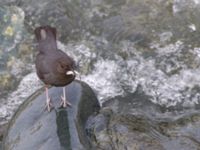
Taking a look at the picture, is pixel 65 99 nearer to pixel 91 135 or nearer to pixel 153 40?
pixel 91 135

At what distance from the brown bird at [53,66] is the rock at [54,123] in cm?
11

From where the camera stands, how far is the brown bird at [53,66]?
487 centimetres

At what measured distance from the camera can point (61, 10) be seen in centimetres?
795

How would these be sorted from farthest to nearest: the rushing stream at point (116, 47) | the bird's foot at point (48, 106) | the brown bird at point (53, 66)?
1. the rushing stream at point (116, 47)
2. the bird's foot at point (48, 106)
3. the brown bird at point (53, 66)

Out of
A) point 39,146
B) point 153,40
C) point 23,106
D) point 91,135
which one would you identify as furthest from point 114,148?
point 153,40

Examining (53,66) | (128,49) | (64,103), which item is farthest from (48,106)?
(128,49)

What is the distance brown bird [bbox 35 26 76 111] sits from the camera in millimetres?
Answer: 4874

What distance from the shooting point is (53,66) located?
4965mm

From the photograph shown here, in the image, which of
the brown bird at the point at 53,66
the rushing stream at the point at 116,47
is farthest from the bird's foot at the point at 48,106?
the rushing stream at the point at 116,47

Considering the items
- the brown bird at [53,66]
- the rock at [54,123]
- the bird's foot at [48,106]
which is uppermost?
the brown bird at [53,66]

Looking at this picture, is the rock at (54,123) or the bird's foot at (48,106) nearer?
the rock at (54,123)

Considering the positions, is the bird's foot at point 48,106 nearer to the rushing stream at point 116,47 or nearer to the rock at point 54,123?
the rock at point 54,123

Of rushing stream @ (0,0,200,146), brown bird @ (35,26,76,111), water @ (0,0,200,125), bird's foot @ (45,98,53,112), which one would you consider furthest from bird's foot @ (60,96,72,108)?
water @ (0,0,200,125)

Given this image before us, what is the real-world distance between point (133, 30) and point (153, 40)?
1.17 feet
